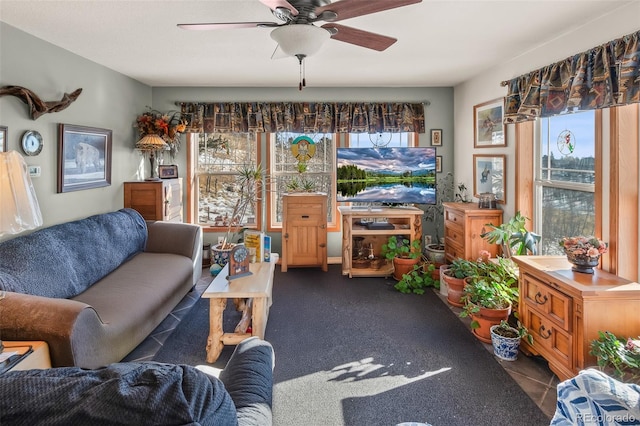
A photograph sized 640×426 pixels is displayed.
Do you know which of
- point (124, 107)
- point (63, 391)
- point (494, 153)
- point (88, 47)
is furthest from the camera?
point (124, 107)

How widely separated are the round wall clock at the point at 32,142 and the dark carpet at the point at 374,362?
183cm

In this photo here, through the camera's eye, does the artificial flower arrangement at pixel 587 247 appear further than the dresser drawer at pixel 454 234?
No

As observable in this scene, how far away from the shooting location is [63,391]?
793mm

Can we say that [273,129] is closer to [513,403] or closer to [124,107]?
[124,107]

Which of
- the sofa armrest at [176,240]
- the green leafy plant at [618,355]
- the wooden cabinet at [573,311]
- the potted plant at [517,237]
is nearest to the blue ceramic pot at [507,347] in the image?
the wooden cabinet at [573,311]

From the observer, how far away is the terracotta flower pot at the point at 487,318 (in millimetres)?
2936

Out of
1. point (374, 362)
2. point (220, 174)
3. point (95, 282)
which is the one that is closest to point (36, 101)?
point (95, 282)

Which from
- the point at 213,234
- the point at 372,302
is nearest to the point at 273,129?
the point at 213,234

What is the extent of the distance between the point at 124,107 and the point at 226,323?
286 cm

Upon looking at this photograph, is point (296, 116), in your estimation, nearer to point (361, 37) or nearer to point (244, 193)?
point (244, 193)

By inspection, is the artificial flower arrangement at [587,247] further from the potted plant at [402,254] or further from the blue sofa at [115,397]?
the blue sofa at [115,397]

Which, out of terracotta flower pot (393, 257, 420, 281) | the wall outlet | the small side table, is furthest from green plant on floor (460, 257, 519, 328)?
the wall outlet

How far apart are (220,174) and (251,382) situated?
14.3ft

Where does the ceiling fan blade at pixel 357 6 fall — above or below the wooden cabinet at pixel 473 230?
above
